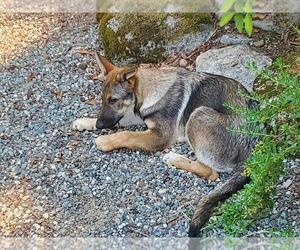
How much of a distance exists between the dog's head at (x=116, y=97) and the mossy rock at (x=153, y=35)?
904mm

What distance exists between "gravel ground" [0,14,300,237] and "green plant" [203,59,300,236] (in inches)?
11.8

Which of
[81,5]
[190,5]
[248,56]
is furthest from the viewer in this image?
[81,5]

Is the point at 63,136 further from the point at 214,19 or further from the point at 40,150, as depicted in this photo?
the point at 214,19

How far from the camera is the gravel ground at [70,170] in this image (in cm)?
461

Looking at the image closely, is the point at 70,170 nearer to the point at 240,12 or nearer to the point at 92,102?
the point at 92,102

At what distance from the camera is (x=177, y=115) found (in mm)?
5324

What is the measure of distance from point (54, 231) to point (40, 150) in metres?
0.94

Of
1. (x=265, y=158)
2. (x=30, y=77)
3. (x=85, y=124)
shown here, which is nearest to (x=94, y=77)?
(x=30, y=77)

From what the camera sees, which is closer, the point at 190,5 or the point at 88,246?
the point at 88,246

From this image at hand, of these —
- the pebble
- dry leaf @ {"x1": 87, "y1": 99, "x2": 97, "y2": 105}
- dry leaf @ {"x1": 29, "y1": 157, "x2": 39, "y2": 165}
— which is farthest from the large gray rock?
dry leaf @ {"x1": 29, "y1": 157, "x2": 39, "y2": 165}

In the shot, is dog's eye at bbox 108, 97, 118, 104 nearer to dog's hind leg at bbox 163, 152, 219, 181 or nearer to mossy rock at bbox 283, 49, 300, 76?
dog's hind leg at bbox 163, 152, 219, 181

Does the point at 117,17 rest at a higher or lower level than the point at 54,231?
higher

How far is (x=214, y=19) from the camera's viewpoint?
633cm

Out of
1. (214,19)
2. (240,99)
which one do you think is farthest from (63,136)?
(214,19)
